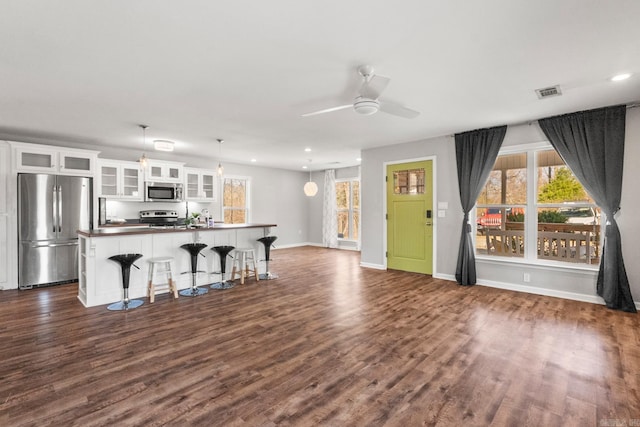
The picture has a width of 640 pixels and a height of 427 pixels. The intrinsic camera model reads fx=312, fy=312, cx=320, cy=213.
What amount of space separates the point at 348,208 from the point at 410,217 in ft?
12.0

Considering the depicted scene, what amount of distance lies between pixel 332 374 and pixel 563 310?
10.8 feet

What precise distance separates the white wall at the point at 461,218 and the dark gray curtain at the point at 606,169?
0.37ft

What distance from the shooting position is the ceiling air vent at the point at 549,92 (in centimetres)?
337

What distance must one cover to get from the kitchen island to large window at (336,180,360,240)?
15.1 feet

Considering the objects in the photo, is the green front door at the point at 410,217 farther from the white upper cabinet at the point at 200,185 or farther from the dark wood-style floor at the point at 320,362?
the white upper cabinet at the point at 200,185

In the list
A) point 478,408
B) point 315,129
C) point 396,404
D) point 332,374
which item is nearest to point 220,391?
point 332,374

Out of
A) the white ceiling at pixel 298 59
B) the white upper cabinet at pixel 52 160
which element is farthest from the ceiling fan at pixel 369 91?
the white upper cabinet at pixel 52 160

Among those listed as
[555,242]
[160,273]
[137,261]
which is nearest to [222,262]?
[160,273]

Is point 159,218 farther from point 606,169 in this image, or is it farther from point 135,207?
point 606,169

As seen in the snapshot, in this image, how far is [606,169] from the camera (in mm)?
4020

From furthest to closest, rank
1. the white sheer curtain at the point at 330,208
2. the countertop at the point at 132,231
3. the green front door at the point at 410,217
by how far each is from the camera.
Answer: the white sheer curtain at the point at 330,208 < the green front door at the point at 410,217 < the countertop at the point at 132,231

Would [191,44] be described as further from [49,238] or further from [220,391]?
[49,238]

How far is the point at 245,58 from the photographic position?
2.73 metres

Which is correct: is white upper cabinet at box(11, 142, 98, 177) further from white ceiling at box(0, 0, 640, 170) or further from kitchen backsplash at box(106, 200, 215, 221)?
kitchen backsplash at box(106, 200, 215, 221)
